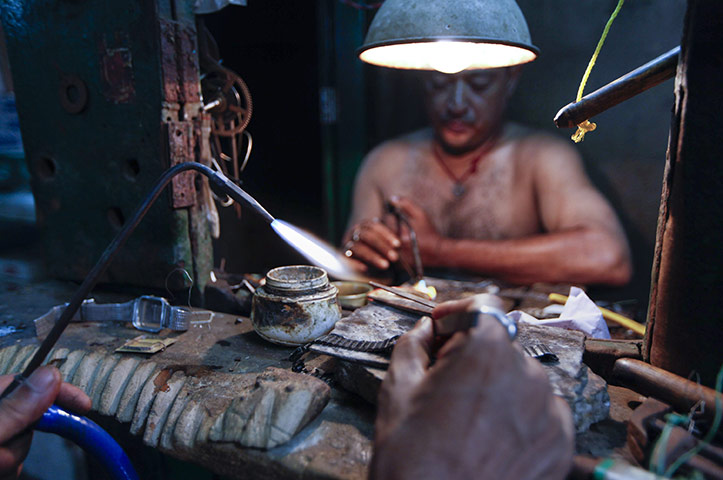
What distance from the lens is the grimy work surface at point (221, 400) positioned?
150cm

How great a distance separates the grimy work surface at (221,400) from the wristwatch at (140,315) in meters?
0.05

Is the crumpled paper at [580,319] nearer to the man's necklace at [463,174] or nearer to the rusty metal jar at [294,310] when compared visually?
the rusty metal jar at [294,310]

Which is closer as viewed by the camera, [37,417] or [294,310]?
[37,417]

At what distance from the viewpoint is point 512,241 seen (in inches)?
180

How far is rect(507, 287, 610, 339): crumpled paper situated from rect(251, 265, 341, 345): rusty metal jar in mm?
878

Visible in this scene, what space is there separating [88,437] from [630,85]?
243cm

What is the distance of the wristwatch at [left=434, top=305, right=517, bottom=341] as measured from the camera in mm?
1268

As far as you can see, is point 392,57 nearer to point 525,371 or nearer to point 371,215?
point 525,371

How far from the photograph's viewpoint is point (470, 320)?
51.7 inches

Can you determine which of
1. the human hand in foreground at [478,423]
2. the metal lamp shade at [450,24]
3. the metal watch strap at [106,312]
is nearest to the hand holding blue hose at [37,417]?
the metal watch strap at [106,312]

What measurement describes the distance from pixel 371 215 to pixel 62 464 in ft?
11.7

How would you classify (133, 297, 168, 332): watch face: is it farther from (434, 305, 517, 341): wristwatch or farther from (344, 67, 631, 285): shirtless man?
(344, 67, 631, 285): shirtless man

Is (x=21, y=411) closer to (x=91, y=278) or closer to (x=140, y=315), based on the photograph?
(x=91, y=278)

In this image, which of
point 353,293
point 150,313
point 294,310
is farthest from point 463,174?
point 150,313
